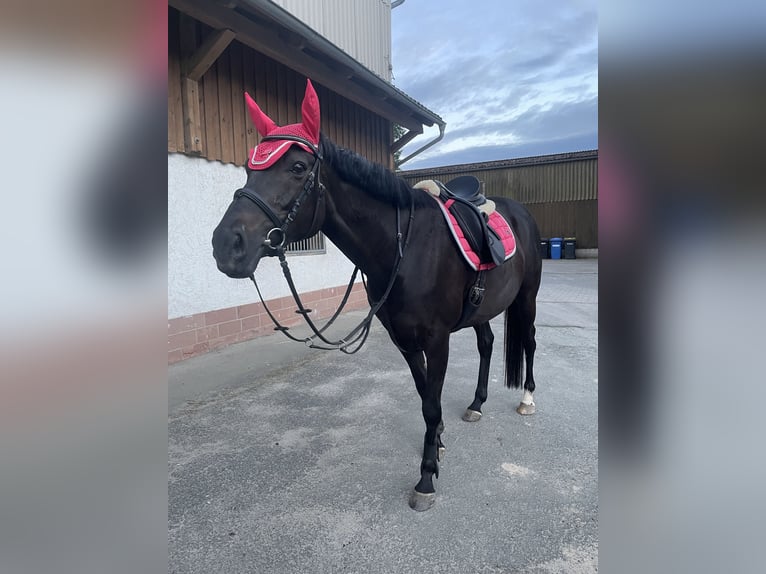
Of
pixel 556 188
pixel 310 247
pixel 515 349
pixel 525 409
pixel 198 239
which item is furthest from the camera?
pixel 556 188

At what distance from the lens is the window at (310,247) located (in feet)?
20.6

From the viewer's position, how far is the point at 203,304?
4703 millimetres

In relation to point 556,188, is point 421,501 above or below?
below

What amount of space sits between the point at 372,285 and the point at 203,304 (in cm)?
316

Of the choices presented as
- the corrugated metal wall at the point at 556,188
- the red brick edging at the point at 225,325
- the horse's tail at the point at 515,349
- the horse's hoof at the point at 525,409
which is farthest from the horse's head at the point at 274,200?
the corrugated metal wall at the point at 556,188

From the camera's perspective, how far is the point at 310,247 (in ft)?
21.8

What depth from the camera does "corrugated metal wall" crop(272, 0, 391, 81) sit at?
5.98 meters

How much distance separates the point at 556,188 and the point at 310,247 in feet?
47.4

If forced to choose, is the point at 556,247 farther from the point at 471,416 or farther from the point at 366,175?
the point at 366,175

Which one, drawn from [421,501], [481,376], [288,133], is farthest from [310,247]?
[421,501]

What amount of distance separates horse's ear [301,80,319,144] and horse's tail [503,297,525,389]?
2.31m
